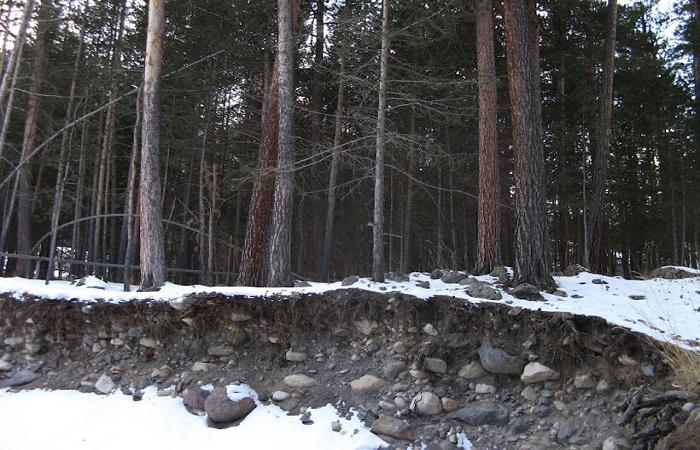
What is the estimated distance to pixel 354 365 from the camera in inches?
219

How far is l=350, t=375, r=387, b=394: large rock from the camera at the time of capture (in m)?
5.21

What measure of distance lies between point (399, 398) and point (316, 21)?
11.6 metres

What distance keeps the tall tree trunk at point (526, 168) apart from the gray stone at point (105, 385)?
18.3ft

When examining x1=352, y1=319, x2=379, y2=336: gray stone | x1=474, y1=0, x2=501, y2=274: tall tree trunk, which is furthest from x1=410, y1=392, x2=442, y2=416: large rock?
x1=474, y1=0, x2=501, y2=274: tall tree trunk

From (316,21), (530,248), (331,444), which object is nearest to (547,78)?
(316,21)

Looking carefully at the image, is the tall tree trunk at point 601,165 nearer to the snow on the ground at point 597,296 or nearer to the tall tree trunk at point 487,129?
the tall tree trunk at point 487,129

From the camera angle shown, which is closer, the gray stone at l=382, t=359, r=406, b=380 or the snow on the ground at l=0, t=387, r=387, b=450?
the snow on the ground at l=0, t=387, r=387, b=450

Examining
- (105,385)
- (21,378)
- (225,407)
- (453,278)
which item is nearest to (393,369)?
(225,407)

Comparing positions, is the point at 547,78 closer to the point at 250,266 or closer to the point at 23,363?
the point at 250,266

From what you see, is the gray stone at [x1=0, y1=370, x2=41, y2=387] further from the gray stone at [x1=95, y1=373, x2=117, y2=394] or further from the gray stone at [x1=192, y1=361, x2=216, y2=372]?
the gray stone at [x1=192, y1=361, x2=216, y2=372]

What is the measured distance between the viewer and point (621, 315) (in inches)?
196

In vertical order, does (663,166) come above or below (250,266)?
above

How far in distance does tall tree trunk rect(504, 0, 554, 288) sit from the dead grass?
93.6 inches

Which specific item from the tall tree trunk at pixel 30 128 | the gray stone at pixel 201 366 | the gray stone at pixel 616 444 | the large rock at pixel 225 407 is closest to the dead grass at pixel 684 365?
the gray stone at pixel 616 444
